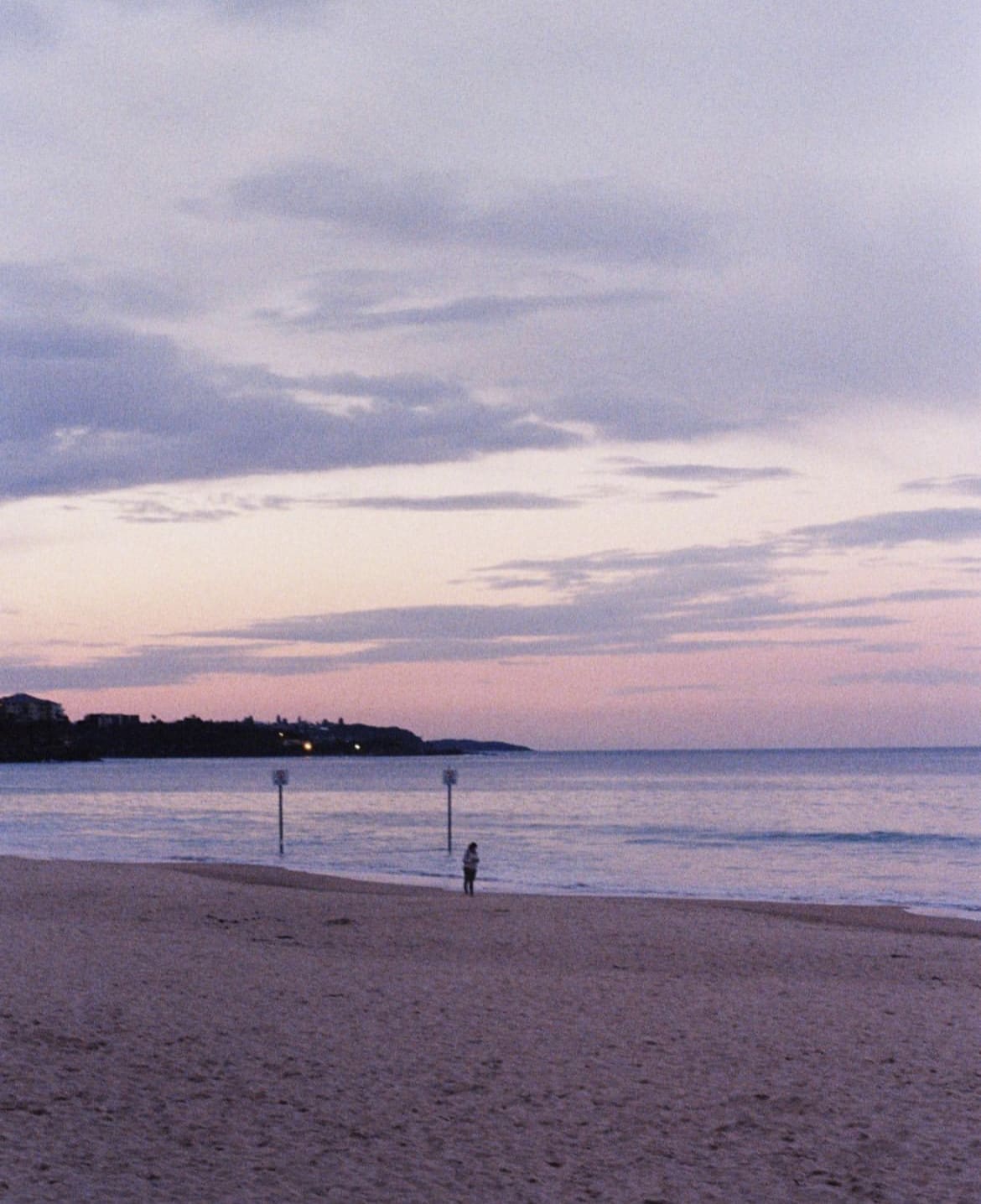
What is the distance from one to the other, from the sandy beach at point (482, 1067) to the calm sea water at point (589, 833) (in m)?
13.9

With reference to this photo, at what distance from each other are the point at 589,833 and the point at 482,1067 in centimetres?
4598

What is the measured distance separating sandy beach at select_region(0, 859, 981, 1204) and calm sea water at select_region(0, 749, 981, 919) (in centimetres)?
1386

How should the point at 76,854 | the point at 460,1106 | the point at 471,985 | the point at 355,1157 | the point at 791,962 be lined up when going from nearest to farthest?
the point at 355,1157 → the point at 460,1106 → the point at 471,985 → the point at 791,962 → the point at 76,854

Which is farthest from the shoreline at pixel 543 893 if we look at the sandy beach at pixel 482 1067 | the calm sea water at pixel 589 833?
the sandy beach at pixel 482 1067

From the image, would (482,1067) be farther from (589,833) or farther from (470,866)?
(589,833)

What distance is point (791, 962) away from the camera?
1678 centimetres

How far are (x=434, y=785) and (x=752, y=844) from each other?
3192 inches

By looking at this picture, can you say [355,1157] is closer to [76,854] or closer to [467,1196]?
[467,1196]

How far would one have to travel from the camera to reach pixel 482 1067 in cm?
1030

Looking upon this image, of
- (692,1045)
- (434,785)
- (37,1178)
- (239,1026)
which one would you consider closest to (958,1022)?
(692,1045)

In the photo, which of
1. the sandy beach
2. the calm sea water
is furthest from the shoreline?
the sandy beach

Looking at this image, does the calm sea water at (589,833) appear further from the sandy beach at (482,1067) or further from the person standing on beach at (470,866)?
the sandy beach at (482,1067)

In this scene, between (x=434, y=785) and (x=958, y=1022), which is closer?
(x=958, y=1022)

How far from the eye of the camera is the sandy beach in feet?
25.4
